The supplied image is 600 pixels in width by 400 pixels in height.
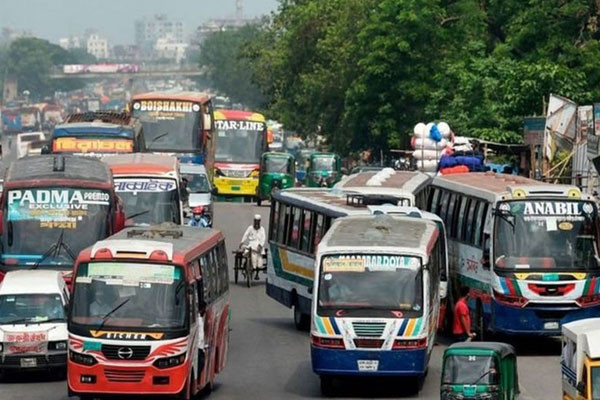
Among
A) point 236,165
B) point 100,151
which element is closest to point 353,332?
point 100,151

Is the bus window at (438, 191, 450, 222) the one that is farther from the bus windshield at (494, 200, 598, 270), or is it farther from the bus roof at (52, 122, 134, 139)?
the bus roof at (52, 122, 134, 139)

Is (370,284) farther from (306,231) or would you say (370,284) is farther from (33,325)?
(306,231)

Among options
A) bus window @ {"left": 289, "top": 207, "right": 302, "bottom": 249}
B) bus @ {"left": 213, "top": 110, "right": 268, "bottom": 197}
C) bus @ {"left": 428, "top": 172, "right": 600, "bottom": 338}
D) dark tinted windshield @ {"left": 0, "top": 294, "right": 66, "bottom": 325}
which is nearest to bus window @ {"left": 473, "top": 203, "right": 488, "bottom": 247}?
bus @ {"left": 428, "top": 172, "right": 600, "bottom": 338}

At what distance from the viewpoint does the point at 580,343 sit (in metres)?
17.2

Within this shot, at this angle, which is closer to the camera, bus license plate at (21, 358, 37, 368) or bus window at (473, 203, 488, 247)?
bus license plate at (21, 358, 37, 368)

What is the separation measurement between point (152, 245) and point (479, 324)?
9.11 metres

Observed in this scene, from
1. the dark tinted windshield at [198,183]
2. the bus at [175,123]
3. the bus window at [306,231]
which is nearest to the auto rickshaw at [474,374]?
the bus window at [306,231]

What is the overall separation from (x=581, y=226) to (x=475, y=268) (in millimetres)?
2462

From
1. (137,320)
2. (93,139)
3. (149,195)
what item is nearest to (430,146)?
(93,139)

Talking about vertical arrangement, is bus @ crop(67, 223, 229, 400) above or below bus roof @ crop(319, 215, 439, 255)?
below

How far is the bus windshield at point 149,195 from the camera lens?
35.5 meters

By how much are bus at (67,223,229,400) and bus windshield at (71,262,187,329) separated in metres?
0.01

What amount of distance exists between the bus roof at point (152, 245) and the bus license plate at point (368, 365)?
9.19 ft

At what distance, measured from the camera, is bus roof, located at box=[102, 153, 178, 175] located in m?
35.6
